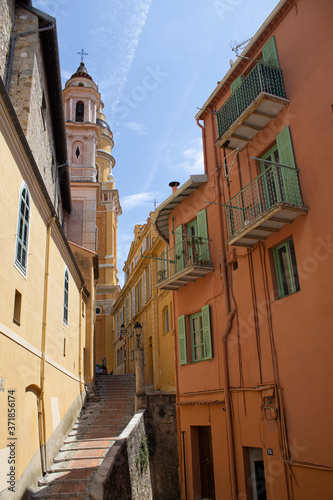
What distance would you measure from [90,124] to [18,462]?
29.0 m

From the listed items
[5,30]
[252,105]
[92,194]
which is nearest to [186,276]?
[252,105]

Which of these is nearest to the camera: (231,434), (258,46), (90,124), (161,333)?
(231,434)

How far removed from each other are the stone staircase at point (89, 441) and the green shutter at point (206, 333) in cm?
372

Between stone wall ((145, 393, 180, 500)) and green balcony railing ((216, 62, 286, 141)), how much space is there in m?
10.2

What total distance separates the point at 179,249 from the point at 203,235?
4.01 feet

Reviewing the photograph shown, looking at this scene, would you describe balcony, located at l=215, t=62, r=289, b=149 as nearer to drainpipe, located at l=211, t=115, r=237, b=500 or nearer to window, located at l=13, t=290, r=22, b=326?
drainpipe, located at l=211, t=115, r=237, b=500

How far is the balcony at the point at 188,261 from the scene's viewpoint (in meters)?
13.3

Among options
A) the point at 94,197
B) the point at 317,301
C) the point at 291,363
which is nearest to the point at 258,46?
the point at 317,301

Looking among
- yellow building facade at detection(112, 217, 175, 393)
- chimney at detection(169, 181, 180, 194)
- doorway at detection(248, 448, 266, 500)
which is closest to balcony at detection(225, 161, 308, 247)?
doorway at detection(248, 448, 266, 500)

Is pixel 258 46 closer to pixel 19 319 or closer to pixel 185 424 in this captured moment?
pixel 19 319

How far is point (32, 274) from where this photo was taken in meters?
11.3

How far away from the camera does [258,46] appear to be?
1232 centimetres

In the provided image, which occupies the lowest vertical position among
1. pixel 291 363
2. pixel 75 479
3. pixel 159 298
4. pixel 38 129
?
pixel 75 479

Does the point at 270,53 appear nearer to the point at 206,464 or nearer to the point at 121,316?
the point at 206,464
